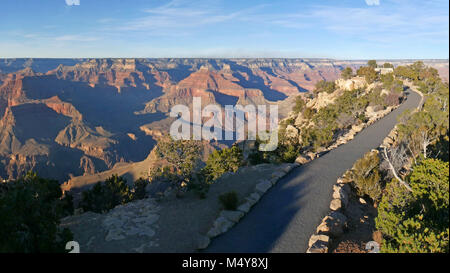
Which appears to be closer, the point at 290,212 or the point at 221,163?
the point at 290,212

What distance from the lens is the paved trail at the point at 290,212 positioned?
35.3 ft

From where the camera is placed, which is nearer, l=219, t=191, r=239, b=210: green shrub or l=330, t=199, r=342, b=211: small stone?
l=330, t=199, r=342, b=211: small stone

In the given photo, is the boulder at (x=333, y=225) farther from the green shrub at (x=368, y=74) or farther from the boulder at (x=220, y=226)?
the green shrub at (x=368, y=74)

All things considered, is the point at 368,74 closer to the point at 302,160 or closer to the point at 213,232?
the point at 302,160

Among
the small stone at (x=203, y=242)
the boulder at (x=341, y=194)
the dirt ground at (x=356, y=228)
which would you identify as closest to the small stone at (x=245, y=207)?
the small stone at (x=203, y=242)

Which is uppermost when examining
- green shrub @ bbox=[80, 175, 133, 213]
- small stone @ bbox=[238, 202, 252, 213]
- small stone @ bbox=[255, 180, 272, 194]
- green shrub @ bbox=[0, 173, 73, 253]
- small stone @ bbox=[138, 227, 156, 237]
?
green shrub @ bbox=[0, 173, 73, 253]

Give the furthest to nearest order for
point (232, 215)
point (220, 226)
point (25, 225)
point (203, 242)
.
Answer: point (232, 215) < point (220, 226) < point (203, 242) < point (25, 225)

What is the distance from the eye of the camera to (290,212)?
1320 cm

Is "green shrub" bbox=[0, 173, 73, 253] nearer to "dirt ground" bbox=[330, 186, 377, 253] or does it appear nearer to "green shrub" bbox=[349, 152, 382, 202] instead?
"dirt ground" bbox=[330, 186, 377, 253]

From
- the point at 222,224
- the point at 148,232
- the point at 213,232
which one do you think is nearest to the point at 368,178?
the point at 222,224

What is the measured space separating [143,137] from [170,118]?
3137cm

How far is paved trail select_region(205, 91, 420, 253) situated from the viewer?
1077 cm

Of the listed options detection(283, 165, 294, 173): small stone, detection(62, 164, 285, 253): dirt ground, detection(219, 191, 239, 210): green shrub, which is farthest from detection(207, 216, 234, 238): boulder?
detection(283, 165, 294, 173): small stone
